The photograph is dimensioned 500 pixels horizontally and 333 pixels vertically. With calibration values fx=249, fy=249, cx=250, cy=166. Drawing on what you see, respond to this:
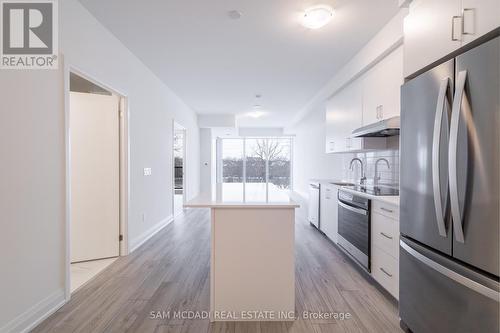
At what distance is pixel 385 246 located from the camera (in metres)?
2.31

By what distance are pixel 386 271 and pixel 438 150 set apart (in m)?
1.38

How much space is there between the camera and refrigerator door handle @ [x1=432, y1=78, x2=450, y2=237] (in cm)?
136

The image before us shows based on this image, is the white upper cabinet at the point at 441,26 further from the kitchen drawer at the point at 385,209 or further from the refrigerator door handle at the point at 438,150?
the kitchen drawer at the point at 385,209

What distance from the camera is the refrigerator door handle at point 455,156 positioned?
4.14ft

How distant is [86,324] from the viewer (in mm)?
1914

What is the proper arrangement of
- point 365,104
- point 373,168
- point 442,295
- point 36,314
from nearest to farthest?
1. point 442,295
2. point 36,314
3. point 365,104
4. point 373,168

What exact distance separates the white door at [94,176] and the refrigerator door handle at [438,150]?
331 cm

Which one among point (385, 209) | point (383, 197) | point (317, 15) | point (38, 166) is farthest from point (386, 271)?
point (38, 166)

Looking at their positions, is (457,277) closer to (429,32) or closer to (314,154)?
(429,32)

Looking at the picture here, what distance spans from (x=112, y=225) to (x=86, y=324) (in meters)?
1.47

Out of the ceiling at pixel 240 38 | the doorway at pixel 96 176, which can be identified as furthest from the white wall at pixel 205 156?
the doorway at pixel 96 176

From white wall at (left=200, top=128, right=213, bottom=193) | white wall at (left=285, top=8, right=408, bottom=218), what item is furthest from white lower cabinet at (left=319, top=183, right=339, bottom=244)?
white wall at (left=200, top=128, right=213, bottom=193)

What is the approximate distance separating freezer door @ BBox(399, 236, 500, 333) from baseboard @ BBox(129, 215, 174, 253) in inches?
125

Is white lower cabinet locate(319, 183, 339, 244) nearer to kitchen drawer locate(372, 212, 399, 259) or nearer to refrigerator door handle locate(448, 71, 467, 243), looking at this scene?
kitchen drawer locate(372, 212, 399, 259)
